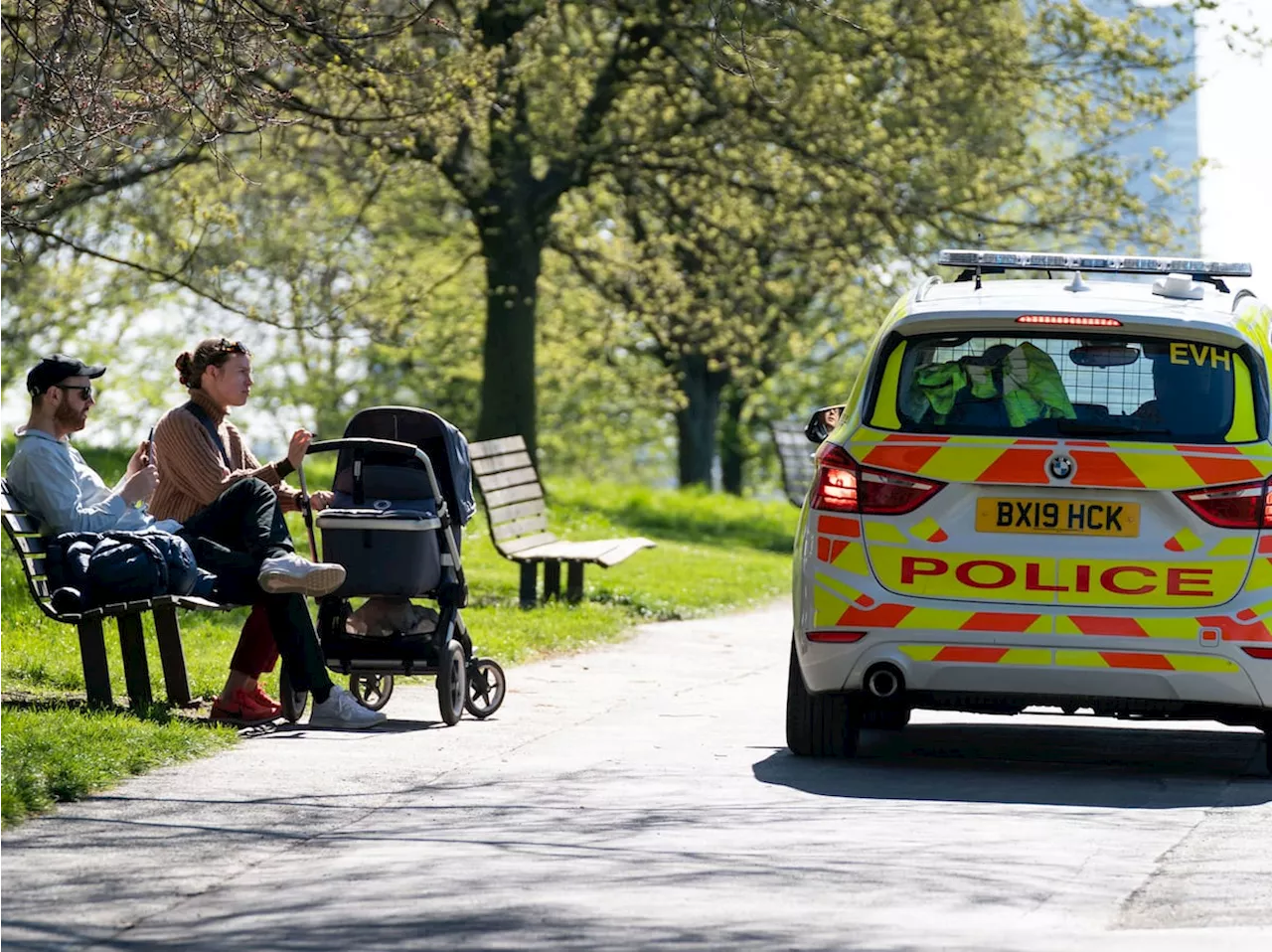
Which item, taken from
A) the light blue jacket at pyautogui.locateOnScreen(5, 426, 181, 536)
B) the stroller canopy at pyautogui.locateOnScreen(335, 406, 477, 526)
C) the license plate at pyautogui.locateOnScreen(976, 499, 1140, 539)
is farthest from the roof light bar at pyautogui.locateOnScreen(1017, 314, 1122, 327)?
the light blue jacket at pyautogui.locateOnScreen(5, 426, 181, 536)

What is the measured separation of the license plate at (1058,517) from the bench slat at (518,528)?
7.09 m

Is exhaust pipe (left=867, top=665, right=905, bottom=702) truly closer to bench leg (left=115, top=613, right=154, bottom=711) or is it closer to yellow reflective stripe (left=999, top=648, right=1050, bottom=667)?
yellow reflective stripe (left=999, top=648, right=1050, bottom=667)

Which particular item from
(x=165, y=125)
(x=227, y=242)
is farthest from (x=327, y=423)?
(x=165, y=125)

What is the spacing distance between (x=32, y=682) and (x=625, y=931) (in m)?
5.66

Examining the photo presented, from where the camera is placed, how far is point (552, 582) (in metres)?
16.2

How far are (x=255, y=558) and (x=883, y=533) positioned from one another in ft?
8.88

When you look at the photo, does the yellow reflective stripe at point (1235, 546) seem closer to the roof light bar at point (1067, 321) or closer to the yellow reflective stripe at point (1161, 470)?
the yellow reflective stripe at point (1161, 470)

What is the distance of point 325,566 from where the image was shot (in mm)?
9461

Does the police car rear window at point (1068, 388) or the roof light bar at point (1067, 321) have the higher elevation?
the roof light bar at point (1067, 321)

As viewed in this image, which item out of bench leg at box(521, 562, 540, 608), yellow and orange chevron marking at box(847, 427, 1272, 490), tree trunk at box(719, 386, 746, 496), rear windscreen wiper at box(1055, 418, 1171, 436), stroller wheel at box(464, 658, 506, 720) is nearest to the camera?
yellow and orange chevron marking at box(847, 427, 1272, 490)

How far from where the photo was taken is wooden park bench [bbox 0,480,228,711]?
928cm

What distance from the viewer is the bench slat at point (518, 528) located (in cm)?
1550

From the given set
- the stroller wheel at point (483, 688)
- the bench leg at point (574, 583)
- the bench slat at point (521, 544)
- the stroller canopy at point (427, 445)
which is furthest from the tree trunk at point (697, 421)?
the stroller canopy at point (427, 445)

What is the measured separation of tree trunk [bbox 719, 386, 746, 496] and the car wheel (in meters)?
40.4
